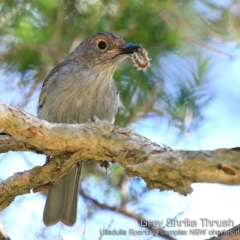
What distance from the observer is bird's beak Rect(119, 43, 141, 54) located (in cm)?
476

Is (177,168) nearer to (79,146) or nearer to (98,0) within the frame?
(79,146)

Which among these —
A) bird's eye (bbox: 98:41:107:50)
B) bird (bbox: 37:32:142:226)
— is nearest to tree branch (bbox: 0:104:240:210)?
bird (bbox: 37:32:142:226)

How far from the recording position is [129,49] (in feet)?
15.8

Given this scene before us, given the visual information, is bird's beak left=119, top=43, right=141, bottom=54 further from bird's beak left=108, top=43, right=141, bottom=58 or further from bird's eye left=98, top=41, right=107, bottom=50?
bird's eye left=98, top=41, right=107, bottom=50

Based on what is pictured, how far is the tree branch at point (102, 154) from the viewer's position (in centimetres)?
282

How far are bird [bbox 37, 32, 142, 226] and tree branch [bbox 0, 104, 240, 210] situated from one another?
34.8 inches

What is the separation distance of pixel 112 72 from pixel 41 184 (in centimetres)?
145

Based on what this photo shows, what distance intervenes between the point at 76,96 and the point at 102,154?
51.8 inches

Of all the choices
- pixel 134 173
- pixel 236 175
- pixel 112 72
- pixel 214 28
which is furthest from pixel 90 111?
pixel 236 175

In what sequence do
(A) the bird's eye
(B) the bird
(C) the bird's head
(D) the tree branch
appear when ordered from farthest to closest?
(A) the bird's eye
(C) the bird's head
(B) the bird
(D) the tree branch

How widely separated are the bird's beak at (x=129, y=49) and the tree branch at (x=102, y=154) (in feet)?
4.31

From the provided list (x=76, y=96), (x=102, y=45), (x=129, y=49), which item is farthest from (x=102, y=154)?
(x=102, y=45)

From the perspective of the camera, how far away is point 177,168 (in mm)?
2891

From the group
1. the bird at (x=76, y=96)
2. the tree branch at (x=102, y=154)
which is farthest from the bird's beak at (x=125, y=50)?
the tree branch at (x=102, y=154)
